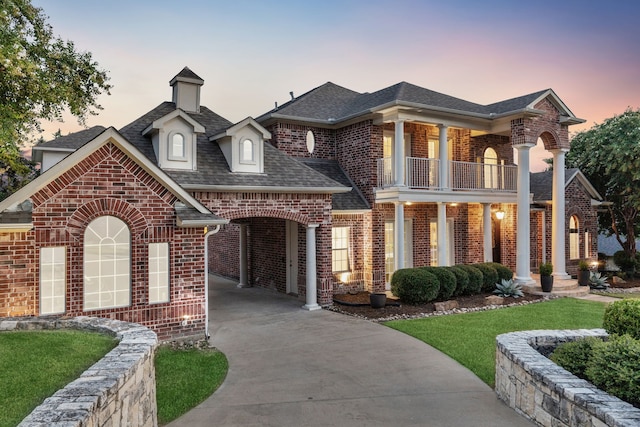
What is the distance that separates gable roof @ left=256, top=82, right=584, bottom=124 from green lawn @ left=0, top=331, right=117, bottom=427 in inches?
433

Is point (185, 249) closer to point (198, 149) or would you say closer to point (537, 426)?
point (198, 149)

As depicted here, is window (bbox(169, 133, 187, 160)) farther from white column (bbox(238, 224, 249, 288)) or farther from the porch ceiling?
the porch ceiling

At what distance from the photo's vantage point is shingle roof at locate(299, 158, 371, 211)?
48.1 feet

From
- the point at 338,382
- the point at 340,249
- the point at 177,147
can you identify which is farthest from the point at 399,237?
the point at 338,382

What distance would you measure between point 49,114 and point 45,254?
17.4ft

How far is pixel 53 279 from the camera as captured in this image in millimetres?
7941

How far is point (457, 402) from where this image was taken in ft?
19.8

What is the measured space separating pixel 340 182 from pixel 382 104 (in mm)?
3391

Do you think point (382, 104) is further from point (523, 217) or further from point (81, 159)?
point (81, 159)

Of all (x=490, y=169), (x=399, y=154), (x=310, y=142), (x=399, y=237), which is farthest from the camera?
(x=490, y=169)

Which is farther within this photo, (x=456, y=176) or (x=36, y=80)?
(x=456, y=176)

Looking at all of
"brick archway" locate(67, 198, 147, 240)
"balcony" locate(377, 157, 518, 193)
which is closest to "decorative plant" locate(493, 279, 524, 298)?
"balcony" locate(377, 157, 518, 193)

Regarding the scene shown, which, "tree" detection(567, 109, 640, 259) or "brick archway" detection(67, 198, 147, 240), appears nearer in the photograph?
"brick archway" detection(67, 198, 147, 240)

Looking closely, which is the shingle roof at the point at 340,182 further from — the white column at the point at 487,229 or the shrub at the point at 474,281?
the white column at the point at 487,229
